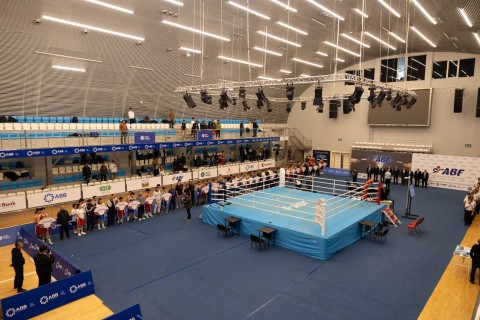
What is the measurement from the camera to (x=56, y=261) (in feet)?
29.7

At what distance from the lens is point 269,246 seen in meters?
11.7

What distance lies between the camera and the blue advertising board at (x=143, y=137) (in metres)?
18.0

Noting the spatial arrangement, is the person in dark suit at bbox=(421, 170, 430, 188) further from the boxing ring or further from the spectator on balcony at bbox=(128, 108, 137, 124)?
the spectator on balcony at bbox=(128, 108, 137, 124)

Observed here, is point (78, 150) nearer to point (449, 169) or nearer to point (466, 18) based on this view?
point (466, 18)

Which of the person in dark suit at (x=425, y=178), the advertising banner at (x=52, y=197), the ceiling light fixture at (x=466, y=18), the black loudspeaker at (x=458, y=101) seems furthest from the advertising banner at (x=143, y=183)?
the black loudspeaker at (x=458, y=101)

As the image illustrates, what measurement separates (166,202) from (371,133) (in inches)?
845

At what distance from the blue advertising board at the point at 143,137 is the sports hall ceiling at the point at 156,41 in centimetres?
305

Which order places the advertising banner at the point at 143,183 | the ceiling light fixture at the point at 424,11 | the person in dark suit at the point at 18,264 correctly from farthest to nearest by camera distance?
the advertising banner at the point at 143,183 < the ceiling light fixture at the point at 424,11 < the person in dark suit at the point at 18,264

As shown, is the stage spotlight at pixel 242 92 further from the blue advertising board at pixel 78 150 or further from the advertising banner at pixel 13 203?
the advertising banner at pixel 13 203

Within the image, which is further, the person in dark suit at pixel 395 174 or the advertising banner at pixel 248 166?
the person in dark suit at pixel 395 174

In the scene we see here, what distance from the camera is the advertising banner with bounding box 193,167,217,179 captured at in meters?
20.5

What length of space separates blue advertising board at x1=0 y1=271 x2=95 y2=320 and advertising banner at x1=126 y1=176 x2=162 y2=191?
8997 mm

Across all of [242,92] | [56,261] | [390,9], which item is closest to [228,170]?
[242,92]

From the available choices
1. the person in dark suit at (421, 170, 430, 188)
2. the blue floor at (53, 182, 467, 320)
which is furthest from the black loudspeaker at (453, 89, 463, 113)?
the blue floor at (53, 182, 467, 320)
